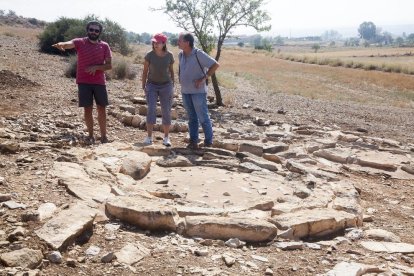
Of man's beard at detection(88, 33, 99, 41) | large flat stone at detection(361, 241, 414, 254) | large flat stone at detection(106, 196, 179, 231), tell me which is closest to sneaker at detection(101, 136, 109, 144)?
man's beard at detection(88, 33, 99, 41)

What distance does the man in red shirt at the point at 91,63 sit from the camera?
19.4ft

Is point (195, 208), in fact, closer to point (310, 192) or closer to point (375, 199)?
point (310, 192)

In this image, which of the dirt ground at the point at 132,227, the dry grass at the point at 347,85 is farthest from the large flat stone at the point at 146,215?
the dry grass at the point at 347,85

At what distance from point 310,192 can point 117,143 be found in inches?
110

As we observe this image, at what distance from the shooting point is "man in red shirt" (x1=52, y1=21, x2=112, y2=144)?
5921 mm

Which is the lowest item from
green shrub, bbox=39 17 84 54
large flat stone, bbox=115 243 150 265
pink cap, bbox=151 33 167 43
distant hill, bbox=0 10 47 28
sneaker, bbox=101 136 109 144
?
large flat stone, bbox=115 243 150 265

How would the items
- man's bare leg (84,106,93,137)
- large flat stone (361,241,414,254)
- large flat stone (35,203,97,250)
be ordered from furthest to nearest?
man's bare leg (84,106,93,137) < large flat stone (361,241,414,254) < large flat stone (35,203,97,250)

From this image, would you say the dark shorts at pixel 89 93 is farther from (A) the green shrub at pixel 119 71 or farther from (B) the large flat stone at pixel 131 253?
(A) the green shrub at pixel 119 71

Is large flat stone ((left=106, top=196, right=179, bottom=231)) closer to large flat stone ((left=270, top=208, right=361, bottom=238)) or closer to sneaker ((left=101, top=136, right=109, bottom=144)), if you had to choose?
large flat stone ((left=270, top=208, right=361, bottom=238))

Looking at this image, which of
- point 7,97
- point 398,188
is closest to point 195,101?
point 398,188

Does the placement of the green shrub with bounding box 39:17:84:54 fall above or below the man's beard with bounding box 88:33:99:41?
above

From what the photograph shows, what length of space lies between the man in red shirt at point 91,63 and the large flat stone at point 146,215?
264 cm

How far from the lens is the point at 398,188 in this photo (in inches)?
243

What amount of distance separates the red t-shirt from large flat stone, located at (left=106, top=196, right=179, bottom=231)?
2709 millimetres
